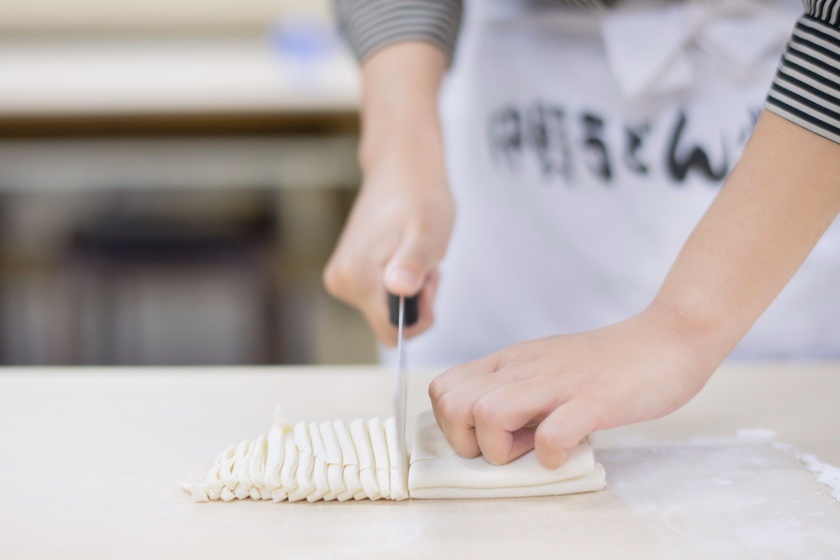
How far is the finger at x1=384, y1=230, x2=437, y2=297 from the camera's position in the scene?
667 millimetres

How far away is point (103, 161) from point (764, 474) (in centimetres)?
208

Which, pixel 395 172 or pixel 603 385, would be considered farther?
pixel 395 172

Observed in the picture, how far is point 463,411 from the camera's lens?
518mm

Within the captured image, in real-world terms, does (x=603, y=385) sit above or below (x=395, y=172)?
below

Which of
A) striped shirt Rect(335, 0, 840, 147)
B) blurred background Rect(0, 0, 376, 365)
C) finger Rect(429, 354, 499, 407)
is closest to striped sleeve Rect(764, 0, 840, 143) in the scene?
striped shirt Rect(335, 0, 840, 147)

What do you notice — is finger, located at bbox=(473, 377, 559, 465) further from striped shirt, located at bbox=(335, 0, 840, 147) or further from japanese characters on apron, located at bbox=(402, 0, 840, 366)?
japanese characters on apron, located at bbox=(402, 0, 840, 366)

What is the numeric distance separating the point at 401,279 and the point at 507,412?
0.19 metres

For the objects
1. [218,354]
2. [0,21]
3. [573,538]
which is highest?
[0,21]

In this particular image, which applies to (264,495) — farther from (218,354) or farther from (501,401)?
(218,354)

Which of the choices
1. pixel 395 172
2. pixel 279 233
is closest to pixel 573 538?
pixel 395 172

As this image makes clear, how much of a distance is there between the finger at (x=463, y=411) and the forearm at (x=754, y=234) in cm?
13

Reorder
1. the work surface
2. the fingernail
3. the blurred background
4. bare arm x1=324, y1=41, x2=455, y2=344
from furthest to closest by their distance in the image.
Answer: the blurred background → bare arm x1=324, y1=41, x2=455, y2=344 → the fingernail → the work surface

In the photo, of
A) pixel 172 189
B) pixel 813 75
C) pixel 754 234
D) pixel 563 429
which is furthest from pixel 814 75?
pixel 172 189

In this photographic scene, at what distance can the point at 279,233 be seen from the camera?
7.68 ft
